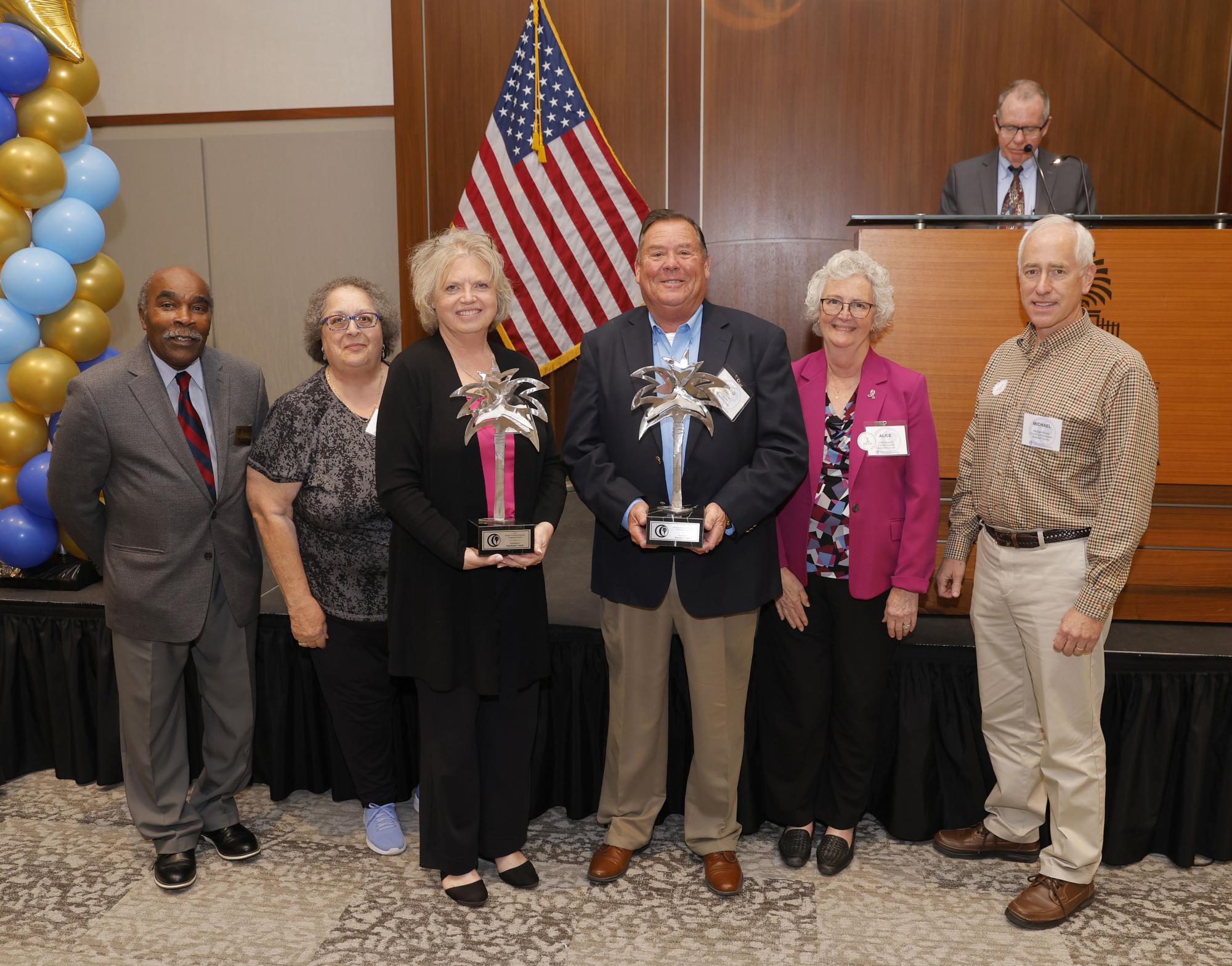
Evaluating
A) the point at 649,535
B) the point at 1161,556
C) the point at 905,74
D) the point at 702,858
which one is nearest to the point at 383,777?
the point at 702,858

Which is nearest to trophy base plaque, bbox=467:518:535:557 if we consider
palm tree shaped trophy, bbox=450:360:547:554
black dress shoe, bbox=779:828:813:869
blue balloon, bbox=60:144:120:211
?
palm tree shaped trophy, bbox=450:360:547:554

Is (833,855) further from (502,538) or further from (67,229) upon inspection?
(67,229)

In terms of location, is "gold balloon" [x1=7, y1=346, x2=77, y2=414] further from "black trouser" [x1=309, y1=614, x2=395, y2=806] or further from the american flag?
the american flag

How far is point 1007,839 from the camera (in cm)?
263

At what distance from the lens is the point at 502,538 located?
2133 mm

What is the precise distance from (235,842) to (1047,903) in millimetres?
2175

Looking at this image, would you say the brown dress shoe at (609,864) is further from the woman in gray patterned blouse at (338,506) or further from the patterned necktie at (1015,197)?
the patterned necktie at (1015,197)

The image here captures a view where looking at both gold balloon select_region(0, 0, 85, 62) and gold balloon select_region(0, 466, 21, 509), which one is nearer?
gold balloon select_region(0, 0, 85, 62)

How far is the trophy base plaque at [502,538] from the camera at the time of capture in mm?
2125

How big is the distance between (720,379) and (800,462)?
A: 0.28 meters

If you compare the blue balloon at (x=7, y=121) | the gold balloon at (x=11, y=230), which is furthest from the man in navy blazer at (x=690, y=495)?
the blue balloon at (x=7, y=121)

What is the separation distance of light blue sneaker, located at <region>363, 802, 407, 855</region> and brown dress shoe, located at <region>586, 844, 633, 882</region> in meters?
0.56

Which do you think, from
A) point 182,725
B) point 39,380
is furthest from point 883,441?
point 39,380

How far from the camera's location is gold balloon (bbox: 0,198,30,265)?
10.8ft
